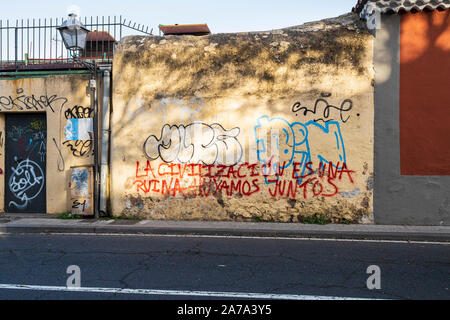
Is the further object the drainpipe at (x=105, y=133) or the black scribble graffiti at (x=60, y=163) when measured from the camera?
the black scribble graffiti at (x=60, y=163)

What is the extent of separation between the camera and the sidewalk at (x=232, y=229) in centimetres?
778

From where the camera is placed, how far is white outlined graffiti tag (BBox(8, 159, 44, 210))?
34.0 feet

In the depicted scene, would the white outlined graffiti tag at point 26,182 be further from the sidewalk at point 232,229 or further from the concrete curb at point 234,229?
the concrete curb at point 234,229

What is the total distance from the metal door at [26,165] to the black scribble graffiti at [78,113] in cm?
85

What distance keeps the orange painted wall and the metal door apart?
8631 millimetres

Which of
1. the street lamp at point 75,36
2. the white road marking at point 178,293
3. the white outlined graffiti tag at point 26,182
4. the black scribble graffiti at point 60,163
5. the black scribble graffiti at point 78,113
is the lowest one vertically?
the white road marking at point 178,293

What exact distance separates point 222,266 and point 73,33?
631 centimetres

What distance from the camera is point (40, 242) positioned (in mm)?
7449

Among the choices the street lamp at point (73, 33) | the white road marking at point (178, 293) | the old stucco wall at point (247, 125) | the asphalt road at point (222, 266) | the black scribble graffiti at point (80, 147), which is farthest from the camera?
the black scribble graffiti at point (80, 147)

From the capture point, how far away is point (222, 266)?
566 centimetres

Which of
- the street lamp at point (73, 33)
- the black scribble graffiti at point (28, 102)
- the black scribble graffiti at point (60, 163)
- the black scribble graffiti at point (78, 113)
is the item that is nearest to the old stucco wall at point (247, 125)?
the black scribble graffiti at point (78, 113)

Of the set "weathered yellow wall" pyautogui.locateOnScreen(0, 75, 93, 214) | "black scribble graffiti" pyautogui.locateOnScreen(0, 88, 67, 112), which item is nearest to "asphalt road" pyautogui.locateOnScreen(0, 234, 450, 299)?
"weathered yellow wall" pyautogui.locateOnScreen(0, 75, 93, 214)

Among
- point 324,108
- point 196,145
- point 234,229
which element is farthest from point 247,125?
point 234,229

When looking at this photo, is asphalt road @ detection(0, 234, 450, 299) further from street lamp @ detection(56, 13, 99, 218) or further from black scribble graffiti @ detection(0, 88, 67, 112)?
black scribble graffiti @ detection(0, 88, 67, 112)
